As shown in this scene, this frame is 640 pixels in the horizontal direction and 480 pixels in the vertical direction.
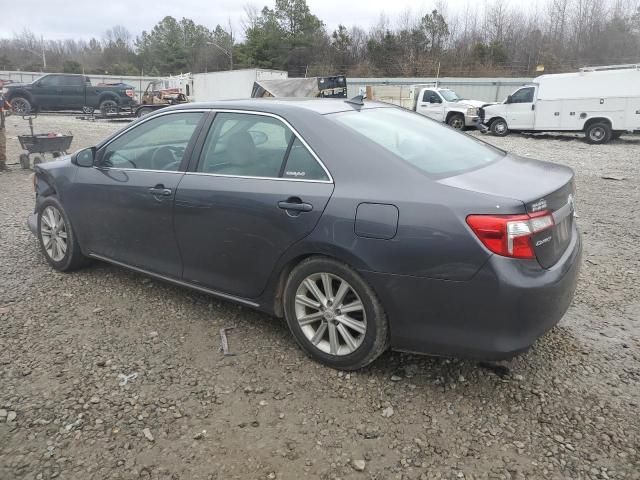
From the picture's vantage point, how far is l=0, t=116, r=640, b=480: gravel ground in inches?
92.4

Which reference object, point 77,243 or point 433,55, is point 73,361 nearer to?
point 77,243

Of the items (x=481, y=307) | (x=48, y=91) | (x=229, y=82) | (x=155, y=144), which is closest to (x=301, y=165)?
(x=481, y=307)

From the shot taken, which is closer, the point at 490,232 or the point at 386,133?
the point at 490,232

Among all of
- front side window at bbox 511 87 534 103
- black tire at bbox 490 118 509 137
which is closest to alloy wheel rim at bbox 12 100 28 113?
black tire at bbox 490 118 509 137

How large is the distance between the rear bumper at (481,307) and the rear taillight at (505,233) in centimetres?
5

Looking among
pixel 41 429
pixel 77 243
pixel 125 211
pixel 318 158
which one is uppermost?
pixel 318 158

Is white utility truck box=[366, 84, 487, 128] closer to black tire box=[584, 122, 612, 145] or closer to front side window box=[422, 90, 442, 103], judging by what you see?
front side window box=[422, 90, 442, 103]

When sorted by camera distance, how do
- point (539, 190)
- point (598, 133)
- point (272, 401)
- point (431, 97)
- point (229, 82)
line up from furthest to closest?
point (229, 82)
point (431, 97)
point (598, 133)
point (272, 401)
point (539, 190)

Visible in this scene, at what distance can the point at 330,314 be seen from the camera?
2.96 metres

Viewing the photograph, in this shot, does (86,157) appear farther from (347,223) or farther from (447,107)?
(447,107)

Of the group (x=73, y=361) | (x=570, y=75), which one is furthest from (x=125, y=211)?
(x=570, y=75)

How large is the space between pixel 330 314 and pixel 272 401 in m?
0.57

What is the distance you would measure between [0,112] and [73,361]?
8.86m

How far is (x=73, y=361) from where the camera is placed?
125 inches
